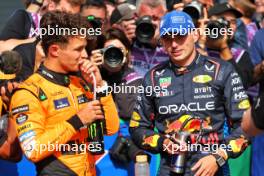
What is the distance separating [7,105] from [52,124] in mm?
912

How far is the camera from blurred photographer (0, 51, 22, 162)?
457 cm

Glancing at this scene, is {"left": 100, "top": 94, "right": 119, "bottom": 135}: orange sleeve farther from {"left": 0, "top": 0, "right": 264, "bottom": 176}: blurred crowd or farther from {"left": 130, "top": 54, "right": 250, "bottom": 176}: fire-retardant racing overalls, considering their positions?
{"left": 0, "top": 0, "right": 264, "bottom": 176}: blurred crowd

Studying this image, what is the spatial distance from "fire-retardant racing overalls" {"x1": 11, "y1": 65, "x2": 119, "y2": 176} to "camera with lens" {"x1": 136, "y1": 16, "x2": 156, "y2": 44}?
155 centimetres

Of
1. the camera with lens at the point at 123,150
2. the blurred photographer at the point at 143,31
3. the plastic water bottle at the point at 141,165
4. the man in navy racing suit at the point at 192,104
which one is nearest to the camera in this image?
the man in navy racing suit at the point at 192,104

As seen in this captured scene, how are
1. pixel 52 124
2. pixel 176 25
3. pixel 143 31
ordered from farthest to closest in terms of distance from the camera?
pixel 143 31, pixel 176 25, pixel 52 124

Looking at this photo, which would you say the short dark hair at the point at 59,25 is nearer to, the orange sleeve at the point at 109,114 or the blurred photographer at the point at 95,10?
the orange sleeve at the point at 109,114

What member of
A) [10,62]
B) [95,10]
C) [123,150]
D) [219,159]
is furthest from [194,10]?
[219,159]

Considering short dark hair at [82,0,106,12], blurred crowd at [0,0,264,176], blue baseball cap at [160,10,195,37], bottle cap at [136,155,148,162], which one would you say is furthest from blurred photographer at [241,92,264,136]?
short dark hair at [82,0,106,12]

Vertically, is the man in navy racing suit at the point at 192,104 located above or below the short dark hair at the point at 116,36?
below

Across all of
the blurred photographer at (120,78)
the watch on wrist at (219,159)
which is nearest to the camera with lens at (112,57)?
the blurred photographer at (120,78)

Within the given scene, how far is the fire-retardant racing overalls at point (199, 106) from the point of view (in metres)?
4.39

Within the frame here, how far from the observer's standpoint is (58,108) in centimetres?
426

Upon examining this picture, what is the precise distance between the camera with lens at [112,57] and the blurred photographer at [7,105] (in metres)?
0.74

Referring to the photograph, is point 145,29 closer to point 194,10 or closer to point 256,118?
point 194,10
